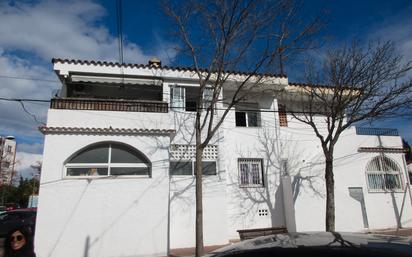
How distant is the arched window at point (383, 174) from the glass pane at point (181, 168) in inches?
369

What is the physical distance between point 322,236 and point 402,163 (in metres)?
16.6

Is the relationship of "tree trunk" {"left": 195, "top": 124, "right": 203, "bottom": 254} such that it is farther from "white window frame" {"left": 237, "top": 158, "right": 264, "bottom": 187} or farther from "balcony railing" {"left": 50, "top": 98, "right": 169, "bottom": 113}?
"white window frame" {"left": 237, "top": 158, "right": 264, "bottom": 187}

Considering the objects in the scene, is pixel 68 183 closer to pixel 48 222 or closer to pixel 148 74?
pixel 48 222

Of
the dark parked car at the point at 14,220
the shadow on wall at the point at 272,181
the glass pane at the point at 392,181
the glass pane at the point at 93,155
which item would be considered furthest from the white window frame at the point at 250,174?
the dark parked car at the point at 14,220

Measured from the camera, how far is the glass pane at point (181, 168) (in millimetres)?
12430

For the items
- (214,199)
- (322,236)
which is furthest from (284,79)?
(322,236)

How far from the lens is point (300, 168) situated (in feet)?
47.3

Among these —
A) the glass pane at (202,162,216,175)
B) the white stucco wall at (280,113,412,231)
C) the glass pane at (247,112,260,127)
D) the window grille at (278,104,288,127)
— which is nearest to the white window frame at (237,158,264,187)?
the white stucco wall at (280,113,412,231)

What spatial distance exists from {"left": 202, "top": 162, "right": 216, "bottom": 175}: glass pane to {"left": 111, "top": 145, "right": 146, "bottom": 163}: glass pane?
2.68 m

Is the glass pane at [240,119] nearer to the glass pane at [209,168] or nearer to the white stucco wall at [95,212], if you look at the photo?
the glass pane at [209,168]

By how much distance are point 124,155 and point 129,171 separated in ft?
2.14

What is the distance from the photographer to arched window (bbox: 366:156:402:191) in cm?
1520

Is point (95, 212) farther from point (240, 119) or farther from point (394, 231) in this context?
point (394, 231)

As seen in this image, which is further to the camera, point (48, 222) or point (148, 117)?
point (148, 117)
